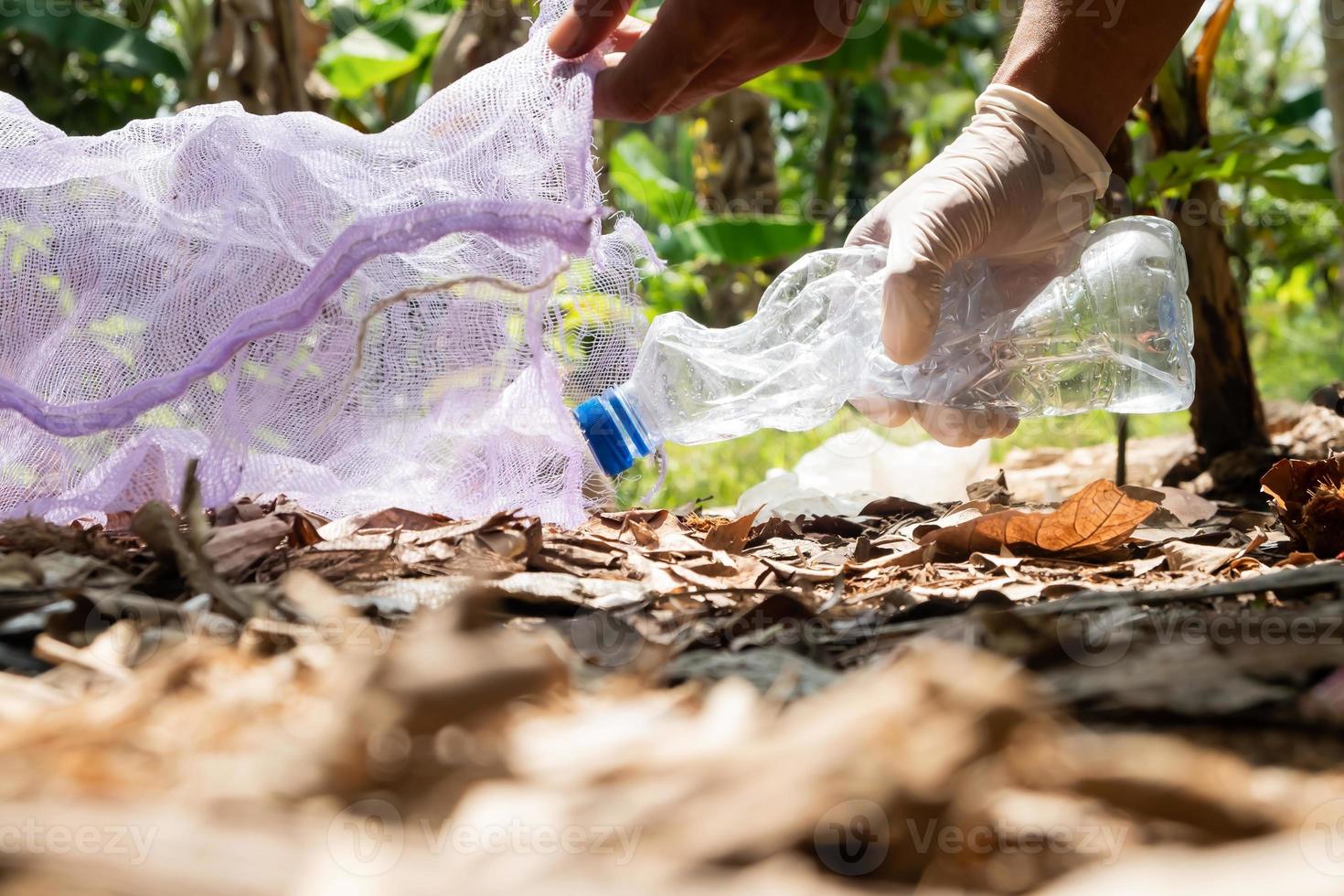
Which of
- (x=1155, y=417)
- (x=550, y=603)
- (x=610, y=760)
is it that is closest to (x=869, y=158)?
(x=1155, y=417)

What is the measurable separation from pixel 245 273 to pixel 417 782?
124 centimetres

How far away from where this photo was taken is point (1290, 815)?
569 mm

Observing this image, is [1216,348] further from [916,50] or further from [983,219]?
[916,50]

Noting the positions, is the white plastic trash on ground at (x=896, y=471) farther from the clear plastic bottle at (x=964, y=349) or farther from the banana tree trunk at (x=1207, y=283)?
the banana tree trunk at (x=1207, y=283)

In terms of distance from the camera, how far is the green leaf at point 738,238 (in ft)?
17.8

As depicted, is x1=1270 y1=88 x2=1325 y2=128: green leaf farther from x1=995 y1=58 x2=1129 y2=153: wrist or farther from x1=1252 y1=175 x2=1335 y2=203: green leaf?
x1=995 y1=58 x2=1129 y2=153: wrist

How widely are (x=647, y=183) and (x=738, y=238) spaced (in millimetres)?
771

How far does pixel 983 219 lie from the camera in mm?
1687

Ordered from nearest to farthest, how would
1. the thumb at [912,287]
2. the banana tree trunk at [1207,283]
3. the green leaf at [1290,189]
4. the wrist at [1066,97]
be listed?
1. the thumb at [912,287]
2. the wrist at [1066,97]
3. the green leaf at [1290,189]
4. the banana tree trunk at [1207,283]

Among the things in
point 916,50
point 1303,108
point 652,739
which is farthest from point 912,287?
point 1303,108

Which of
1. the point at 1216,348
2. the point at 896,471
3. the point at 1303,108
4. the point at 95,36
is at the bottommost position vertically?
the point at 896,471

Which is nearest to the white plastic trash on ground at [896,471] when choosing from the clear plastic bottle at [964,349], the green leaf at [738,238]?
the clear plastic bottle at [964,349]

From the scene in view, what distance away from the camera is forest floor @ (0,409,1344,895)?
20.7 inches

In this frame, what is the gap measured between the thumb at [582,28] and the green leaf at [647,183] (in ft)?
14.1
